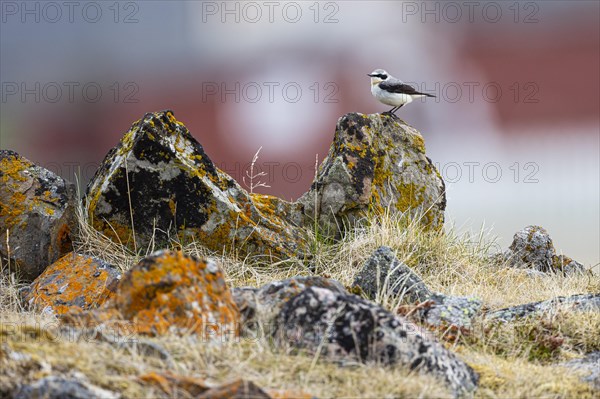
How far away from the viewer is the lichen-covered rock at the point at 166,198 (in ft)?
28.3

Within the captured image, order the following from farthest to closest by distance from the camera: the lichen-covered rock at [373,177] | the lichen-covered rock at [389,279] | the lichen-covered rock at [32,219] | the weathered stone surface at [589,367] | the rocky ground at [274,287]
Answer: the lichen-covered rock at [373,177], the lichen-covered rock at [32,219], the lichen-covered rock at [389,279], the weathered stone surface at [589,367], the rocky ground at [274,287]

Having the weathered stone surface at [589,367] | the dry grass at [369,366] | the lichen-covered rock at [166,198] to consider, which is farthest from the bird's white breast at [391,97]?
the weathered stone surface at [589,367]

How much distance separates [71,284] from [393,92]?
581cm

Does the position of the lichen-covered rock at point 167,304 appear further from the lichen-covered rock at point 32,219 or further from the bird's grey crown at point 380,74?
the bird's grey crown at point 380,74

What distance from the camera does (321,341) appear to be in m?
4.39

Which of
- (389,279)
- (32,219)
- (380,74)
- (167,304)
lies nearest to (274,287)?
(167,304)

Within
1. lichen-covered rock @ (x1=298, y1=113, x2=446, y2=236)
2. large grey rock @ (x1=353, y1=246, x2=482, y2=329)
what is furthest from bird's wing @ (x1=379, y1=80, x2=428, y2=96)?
large grey rock @ (x1=353, y1=246, x2=482, y2=329)

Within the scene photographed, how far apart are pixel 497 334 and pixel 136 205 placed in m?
4.56

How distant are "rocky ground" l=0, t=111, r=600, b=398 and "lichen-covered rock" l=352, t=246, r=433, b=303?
21mm

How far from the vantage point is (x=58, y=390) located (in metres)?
3.39

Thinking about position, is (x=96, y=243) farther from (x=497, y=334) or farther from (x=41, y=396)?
(x=41, y=396)

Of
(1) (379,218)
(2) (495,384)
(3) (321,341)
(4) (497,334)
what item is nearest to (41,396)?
(3) (321,341)

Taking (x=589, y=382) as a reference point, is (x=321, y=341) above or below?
above

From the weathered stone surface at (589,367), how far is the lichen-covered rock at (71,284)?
4593 millimetres
